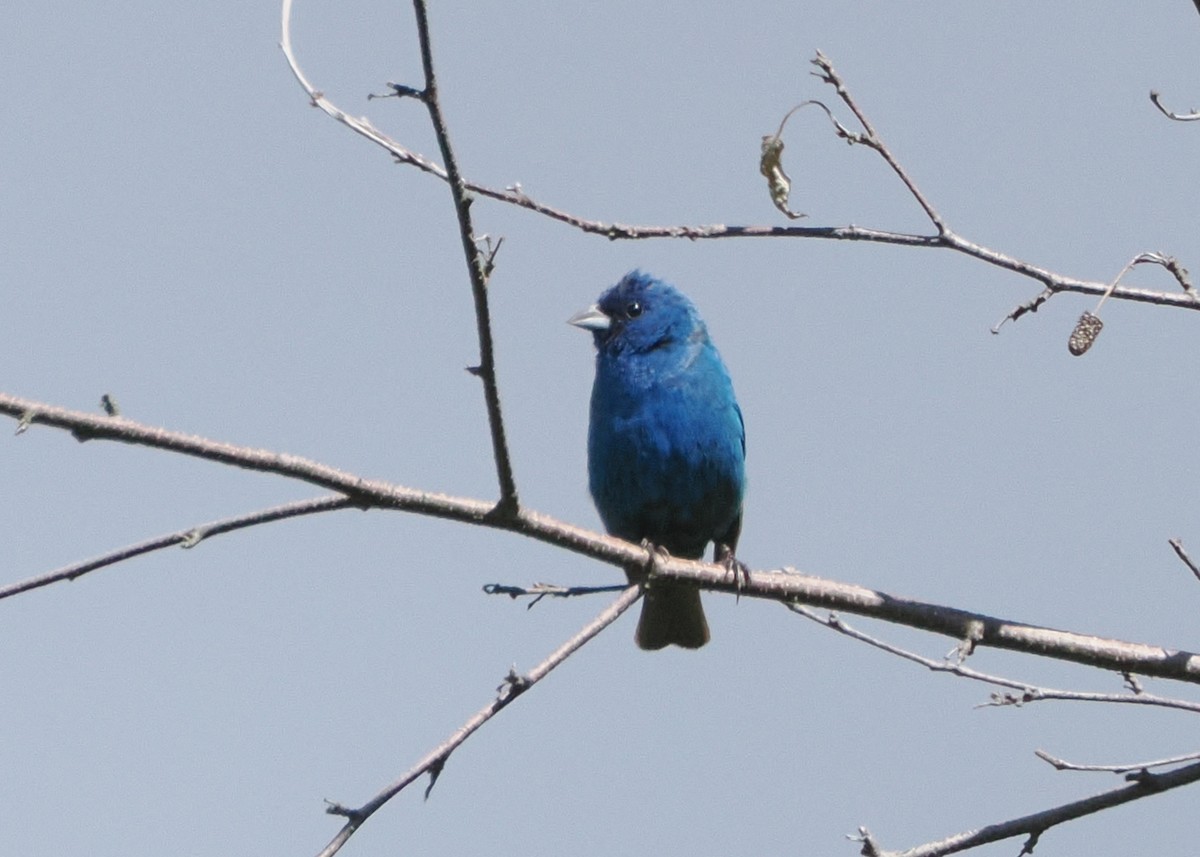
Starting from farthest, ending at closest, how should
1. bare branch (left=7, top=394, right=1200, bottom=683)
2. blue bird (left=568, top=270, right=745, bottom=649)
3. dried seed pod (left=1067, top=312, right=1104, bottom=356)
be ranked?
blue bird (left=568, top=270, right=745, bottom=649) → dried seed pod (left=1067, top=312, right=1104, bottom=356) → bare branch (left=7, top=394, right=1200, bottom=683)

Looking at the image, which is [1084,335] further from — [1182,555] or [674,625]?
[674,625]

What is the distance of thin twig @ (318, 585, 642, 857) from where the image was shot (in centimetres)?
340

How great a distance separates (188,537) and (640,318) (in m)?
5.36

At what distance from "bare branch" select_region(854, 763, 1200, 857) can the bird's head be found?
15.3ft

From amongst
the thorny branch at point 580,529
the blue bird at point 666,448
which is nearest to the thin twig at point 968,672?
the thorny branch at point 580,529

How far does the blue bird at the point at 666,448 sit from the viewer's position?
7676 millimetres

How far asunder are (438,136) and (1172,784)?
2.31 m

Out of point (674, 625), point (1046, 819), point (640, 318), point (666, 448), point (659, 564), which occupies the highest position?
point (640, 318)

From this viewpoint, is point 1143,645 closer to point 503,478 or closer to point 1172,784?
point 1172,784

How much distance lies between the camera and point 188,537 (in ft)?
10.8

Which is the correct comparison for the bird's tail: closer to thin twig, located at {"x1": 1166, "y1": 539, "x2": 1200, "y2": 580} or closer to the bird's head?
the bird's head

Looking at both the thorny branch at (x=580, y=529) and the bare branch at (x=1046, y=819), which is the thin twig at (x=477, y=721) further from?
the bare branch at (x=1046, y=819)

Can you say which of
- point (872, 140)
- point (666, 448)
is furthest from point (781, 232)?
point (666, 448)

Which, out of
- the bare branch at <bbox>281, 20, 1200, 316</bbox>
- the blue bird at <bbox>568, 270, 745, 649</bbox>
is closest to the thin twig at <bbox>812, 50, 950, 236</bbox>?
the bare branch at <bbox>281, 20, 1200, 316</bbox>
